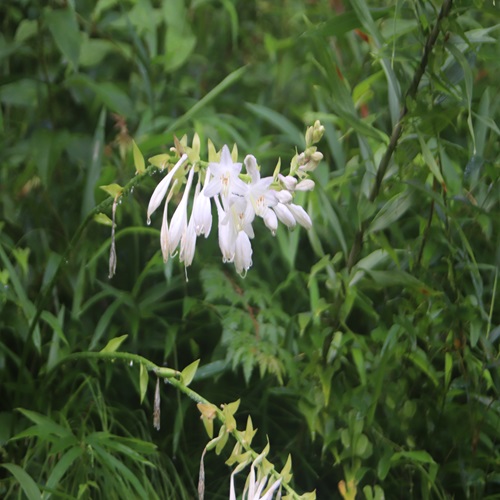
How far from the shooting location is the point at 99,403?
4.14 feet

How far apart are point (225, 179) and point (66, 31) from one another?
0.75m

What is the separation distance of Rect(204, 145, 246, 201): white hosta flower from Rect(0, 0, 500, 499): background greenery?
0.26m

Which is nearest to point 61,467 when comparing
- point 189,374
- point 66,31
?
point 189,374

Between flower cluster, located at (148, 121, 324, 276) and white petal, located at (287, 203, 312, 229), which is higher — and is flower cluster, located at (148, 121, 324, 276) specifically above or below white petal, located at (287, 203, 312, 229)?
above

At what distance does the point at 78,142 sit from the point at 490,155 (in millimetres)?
717

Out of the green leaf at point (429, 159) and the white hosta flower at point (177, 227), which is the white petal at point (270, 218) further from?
the green leaf at point (429, 159)

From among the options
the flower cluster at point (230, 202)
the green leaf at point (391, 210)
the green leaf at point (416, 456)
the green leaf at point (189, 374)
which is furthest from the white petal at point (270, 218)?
the green leaf at point (416, 456)

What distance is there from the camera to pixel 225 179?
837mm

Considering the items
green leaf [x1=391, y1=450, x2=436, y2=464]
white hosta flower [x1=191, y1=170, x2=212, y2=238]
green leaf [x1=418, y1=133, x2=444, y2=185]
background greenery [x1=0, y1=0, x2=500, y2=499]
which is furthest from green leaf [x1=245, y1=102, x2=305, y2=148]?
white hosta flower [x1=191, y1=170, x2=212, y2=238]

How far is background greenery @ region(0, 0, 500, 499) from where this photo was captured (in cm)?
113

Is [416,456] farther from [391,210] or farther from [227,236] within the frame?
[227,236]

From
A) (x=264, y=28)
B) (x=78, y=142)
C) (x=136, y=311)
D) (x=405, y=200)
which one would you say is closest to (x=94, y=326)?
(x=136, y=311)

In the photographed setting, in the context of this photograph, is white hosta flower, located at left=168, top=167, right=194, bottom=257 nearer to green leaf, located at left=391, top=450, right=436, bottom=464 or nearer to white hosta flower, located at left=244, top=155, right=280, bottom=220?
white hosta flower, located at left=244, top=155, right=280, bottom=220

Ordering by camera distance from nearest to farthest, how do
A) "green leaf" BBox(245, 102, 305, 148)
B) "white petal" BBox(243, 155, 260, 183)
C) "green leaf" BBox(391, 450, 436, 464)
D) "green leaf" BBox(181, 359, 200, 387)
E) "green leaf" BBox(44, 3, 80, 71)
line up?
"white petal" BBox(243, 155, 260, 183) → "green leaf" BBox(181, 359, 200, 387) → "green leaf" BBox(391, 450, 436, 464) → "green leaf" BBox(44, 3, 80, 71) → "green leaf" BBox(245, 102, 305, 148)
